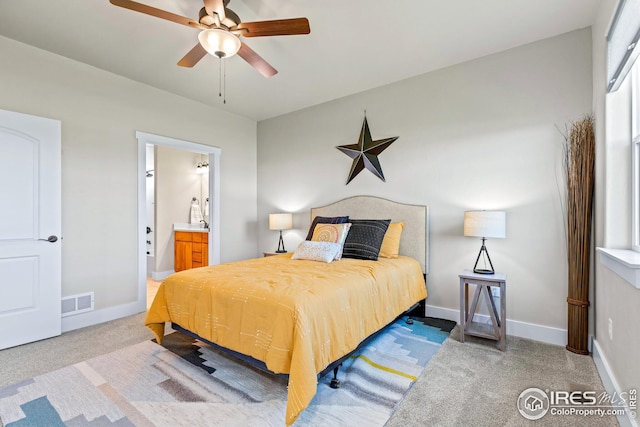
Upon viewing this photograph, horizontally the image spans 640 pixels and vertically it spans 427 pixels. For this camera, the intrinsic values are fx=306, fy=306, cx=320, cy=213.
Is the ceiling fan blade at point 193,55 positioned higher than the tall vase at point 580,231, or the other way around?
the ceiling fan blade at point 193,55

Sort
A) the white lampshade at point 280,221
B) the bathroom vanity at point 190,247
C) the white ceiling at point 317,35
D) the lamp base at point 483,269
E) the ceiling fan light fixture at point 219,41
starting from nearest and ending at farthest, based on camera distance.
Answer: the ceiling fan light fixture at point 219,41 < the white ceiling at point 317,35 < the lamp base at point 483,269 < the white lampshade at point 280,221 < the bathroom vanity at point 190,247

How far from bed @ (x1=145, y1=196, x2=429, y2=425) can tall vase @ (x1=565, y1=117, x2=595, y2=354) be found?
1271 mm

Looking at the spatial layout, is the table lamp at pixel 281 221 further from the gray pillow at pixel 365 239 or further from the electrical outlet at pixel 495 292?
the electrical outlet at pixel 495 292

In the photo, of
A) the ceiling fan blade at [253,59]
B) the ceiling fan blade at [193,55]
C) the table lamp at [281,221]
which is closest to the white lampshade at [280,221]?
the table lamp at [281,221]

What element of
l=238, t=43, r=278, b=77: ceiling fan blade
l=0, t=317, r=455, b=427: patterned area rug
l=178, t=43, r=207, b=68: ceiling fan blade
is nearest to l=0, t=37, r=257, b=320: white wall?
l=0, t=317, r=455, b=427: patterned area rug

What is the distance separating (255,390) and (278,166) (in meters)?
3.48

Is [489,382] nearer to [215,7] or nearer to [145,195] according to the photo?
[215,7]

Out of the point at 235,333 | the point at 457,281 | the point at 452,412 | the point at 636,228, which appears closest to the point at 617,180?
the point at 636,228

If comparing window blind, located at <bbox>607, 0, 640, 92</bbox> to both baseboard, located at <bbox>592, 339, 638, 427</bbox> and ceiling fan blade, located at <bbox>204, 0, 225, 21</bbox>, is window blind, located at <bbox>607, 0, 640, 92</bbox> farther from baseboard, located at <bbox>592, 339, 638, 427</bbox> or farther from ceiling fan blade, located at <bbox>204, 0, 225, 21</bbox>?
ceiling fan blade, located at <bbox>204, 0, 225, 21</bbox>

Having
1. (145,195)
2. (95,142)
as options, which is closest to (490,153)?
(145,195)

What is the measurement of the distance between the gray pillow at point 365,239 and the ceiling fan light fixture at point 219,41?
208 centimetres

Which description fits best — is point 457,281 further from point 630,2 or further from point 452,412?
point 630,2

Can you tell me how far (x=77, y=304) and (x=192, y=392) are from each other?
2066 mm

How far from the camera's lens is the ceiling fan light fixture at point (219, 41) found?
209 cm
